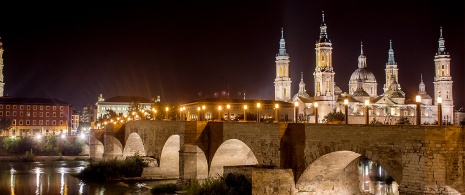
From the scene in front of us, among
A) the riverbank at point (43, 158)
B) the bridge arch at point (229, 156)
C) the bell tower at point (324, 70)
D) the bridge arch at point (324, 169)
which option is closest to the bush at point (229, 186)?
the bridge arch at point (324, 169)

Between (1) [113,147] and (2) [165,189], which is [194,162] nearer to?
(2) [165,189]

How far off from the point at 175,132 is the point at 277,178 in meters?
15.7

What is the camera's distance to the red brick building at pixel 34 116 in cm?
11056

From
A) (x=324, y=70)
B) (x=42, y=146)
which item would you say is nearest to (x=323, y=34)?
(x=324, y=70)

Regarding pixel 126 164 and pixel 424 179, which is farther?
pixel 126 164

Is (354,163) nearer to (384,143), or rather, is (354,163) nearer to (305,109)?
(384,143)

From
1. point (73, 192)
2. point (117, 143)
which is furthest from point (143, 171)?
point (117, 143)

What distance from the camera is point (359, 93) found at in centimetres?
11694

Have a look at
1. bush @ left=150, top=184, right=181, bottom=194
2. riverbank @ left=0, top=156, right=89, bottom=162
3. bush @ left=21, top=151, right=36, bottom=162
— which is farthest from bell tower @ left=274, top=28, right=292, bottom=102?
bush @ left=150, top=184, right=181, bottom=194

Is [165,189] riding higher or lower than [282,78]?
lower

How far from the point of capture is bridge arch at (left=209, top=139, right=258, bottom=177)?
33.5 metres

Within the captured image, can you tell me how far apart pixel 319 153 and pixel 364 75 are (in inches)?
4147

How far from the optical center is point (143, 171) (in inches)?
1769

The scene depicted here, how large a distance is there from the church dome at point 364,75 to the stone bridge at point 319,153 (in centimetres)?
8931
